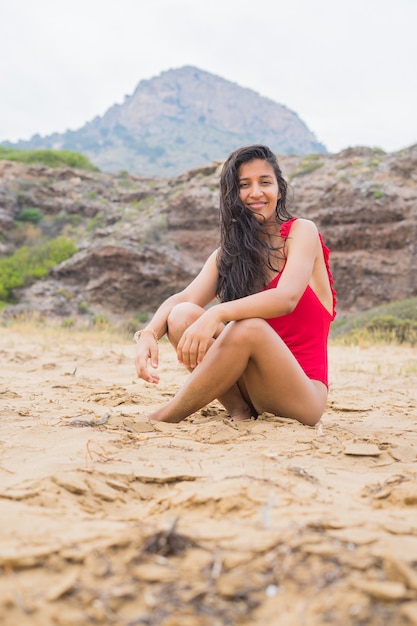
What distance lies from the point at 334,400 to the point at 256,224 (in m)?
1.64

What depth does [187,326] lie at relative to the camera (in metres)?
2.85

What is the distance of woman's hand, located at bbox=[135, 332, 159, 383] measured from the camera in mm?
2723

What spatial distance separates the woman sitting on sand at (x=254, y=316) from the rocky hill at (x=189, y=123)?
300 feet

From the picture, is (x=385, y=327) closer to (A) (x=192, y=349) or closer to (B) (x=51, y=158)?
(A) (x=192, y=349)

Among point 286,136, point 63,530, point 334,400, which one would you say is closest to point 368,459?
point 63,530

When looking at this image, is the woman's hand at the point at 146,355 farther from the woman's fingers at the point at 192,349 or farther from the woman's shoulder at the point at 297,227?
the woman's shoulder at the point at 297,227

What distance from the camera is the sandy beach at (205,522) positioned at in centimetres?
98

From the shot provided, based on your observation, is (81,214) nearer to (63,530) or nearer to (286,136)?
(63,530)

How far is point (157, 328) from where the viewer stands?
2.94 m

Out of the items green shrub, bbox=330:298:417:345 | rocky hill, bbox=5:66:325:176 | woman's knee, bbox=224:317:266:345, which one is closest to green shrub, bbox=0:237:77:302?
green shrub, bbox=330:298:417:345

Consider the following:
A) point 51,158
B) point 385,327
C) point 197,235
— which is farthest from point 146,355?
point 51,158

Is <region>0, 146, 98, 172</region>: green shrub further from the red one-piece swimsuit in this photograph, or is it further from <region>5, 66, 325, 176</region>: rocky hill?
<region>5, 66, 325, 176</region>: rocky hill

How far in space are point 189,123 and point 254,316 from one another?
12856cm

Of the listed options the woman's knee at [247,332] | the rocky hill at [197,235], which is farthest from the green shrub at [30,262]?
the woman's knee at [247,332]
